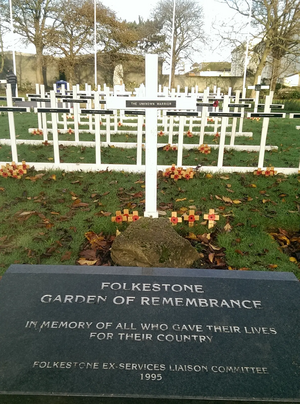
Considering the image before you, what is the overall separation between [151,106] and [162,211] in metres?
1.41

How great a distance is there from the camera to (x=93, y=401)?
1659 mm

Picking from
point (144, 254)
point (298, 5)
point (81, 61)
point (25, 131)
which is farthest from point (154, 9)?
point (144, 254)

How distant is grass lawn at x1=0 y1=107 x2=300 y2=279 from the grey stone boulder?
15.7 inches

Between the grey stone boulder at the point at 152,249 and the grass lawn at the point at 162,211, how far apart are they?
15.7 inches

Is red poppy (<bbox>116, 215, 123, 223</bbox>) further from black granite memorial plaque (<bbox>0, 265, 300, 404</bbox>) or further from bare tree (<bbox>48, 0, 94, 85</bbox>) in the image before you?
bare tree (<bbox>48, 0, 94, 85</bbox>)

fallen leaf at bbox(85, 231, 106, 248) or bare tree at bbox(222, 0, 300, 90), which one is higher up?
bare tree at bbox(222, 0, 300, 90)

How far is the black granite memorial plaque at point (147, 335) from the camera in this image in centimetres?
169

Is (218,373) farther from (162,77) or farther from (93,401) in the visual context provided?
Result: (162,77)

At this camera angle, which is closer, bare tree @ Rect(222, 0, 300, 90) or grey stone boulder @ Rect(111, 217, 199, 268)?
grey stone boulder @ Rect(111, 217, 199, 268)

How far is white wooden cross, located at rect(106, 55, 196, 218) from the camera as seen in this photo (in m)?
3.60

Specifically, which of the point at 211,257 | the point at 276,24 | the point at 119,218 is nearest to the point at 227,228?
the point at 211,257

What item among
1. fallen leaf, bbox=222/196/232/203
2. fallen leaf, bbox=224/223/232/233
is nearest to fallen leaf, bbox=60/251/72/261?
fallen leaf, bbox=224/223/232/233

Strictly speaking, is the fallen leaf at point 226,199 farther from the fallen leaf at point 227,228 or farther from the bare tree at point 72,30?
the bare tree at point 72,30

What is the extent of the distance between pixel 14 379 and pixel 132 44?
3175 centimetres
